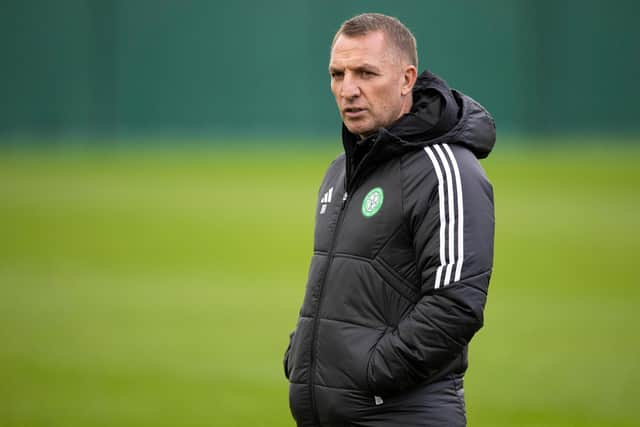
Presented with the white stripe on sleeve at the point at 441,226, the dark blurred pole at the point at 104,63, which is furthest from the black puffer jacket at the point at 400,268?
the dark blurred pole at the point at 104,63

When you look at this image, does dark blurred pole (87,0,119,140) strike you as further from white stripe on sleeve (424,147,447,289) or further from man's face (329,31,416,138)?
white stripe on sleeve (424,147,447,289)

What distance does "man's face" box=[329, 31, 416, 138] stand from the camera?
139 inches

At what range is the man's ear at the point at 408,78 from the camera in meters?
3.58

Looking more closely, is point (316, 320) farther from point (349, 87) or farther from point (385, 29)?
point (385, 29)

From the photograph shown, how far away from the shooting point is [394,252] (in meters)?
3.42

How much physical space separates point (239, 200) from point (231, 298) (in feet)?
27.7

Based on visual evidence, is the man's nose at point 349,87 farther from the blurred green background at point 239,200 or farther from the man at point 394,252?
the blurred green background at point 239,200

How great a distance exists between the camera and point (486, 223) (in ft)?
11.2

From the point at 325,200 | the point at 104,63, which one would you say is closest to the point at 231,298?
the point at 325,200

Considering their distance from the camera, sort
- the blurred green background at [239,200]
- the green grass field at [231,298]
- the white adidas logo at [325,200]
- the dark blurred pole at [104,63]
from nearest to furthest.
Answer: the white adidas logo at [325,200], the green grass field at [231,298], the blurred green background at [239,200], the dark blurred pole at [104,63]

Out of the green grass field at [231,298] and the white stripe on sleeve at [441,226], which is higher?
the white stripe on sleeve at [441,226]

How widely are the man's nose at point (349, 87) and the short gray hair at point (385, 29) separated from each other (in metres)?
0.14

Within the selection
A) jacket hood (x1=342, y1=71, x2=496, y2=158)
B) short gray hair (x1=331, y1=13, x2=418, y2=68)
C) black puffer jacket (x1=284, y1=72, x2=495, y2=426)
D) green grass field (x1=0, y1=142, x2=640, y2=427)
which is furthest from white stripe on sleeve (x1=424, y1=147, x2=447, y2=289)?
green grass field (x1=0, y1=142, x2=640, y2=427)

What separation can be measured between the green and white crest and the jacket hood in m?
0.15
